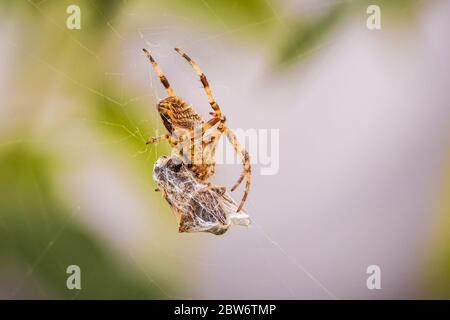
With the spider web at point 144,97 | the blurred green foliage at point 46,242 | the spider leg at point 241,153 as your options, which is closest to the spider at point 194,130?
the spider leg at point 241,153

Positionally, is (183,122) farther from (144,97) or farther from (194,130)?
(144,97)

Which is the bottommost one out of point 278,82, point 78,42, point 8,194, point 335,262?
point 335,262

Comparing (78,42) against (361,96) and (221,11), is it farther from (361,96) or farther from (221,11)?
(361,96)

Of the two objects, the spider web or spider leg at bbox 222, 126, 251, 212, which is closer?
spider leg at bbox 222, 126, 251, 212

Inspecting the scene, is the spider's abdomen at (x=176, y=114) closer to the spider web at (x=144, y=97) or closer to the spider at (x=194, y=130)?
the spider at (x=194, y=130)

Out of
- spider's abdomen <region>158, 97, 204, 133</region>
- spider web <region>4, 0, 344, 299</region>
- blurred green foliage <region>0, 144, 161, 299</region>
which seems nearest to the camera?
spider's abdomen <region>158, 97, 204, 133</region>

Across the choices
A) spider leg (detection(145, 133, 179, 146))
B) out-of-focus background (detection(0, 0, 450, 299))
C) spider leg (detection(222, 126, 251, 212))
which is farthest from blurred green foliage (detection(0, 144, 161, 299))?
spider leg (detection(222, 126, 251, 212))

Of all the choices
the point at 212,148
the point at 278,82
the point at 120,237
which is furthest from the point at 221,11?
the point at 120,237

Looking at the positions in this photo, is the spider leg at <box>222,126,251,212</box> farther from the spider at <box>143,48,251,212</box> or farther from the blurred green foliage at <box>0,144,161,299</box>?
the blurred green foliage at <box>0,144,161,299</box>

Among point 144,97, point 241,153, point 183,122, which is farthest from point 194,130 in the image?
point 144,97
